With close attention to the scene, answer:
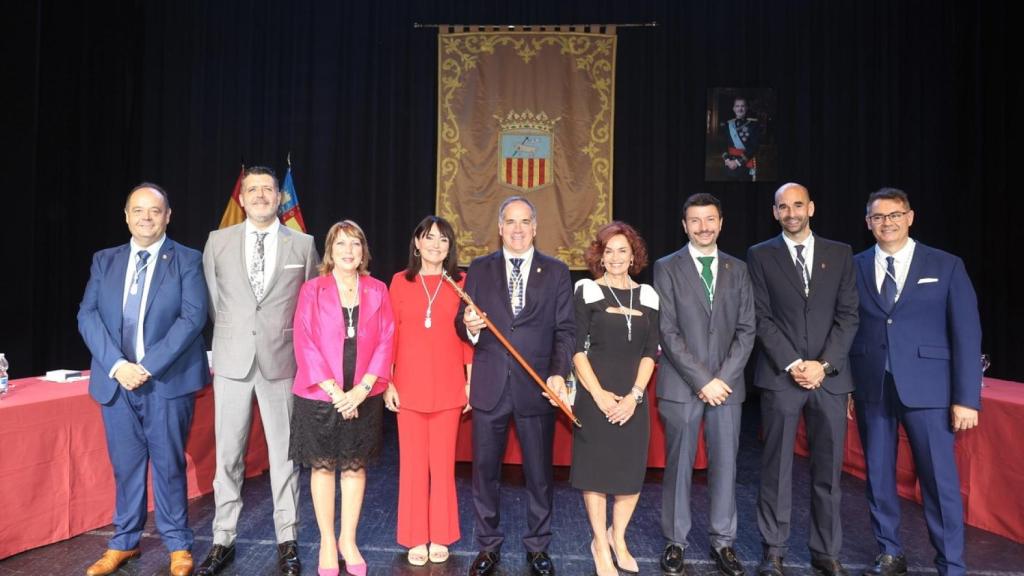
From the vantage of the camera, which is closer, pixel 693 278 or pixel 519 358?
pixel 519 358

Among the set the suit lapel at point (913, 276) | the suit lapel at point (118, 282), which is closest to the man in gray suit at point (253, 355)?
the suit lapel at point (118, 282)

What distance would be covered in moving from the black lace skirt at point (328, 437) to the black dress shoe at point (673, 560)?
139cm

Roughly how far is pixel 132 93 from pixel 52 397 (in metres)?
4.76

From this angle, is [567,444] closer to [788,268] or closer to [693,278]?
[693,278]

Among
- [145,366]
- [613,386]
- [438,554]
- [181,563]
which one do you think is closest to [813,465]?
[613,386]

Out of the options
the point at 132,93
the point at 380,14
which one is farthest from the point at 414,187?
the point at 132,93

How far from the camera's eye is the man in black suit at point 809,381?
2.80 m

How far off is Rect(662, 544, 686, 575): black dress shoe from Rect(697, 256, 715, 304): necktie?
3.66ft

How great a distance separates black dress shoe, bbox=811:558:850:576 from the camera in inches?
110

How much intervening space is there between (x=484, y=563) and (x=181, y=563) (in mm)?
1308

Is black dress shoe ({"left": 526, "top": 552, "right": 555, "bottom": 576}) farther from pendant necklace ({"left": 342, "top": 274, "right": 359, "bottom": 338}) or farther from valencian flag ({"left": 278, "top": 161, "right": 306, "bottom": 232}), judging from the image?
valencian flag ({"left": 278, "top": 161, "right": 306, "bottom": 232})

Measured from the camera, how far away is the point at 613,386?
2.76m

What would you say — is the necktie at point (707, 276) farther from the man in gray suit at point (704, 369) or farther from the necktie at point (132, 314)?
the necktie at point (132, 314)

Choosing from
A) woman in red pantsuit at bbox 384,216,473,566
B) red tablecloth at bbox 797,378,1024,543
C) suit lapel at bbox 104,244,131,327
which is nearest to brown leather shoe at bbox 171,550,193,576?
woman in red pantsuit at bbox 384,216,473,566
